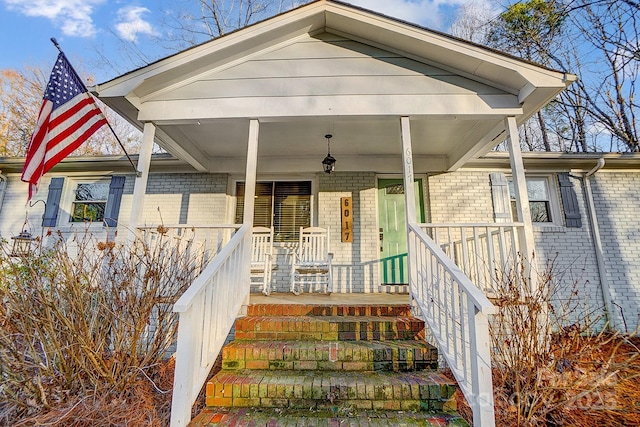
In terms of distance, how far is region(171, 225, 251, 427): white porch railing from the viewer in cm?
201

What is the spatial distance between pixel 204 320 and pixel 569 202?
6.24 meters

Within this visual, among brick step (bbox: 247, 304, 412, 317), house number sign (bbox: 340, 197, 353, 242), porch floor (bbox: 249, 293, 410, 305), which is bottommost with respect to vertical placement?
brick step (bbox: 247, 304, 412, 317)

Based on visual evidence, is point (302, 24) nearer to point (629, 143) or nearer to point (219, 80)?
point (219, 80)

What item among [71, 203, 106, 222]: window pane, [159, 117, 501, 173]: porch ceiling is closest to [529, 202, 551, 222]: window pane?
[159, 117, 501, 173]: porch ceiling

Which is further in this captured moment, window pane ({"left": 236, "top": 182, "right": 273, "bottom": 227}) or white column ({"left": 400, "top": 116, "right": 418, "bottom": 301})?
window pane ({"left": 236, "top": 182, "right": 273, "bottom": 227})

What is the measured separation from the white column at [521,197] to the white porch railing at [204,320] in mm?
3099

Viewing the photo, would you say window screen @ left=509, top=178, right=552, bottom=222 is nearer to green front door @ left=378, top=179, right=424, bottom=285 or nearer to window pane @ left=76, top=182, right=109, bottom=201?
green front door @ left=378, top=179, right=424, bottom=285

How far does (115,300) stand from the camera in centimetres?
279

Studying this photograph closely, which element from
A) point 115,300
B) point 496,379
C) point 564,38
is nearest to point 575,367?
point 496,379

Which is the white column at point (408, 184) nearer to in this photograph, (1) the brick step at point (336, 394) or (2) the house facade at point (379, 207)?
(1) the brick step at point (336, 394)

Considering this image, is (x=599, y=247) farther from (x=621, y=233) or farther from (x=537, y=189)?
(x=537, y=189)

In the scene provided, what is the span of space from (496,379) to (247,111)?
12.3 feet

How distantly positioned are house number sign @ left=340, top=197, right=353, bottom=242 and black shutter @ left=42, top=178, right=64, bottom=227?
5378 mm

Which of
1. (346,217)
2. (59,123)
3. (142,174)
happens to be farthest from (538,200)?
(59,123)
